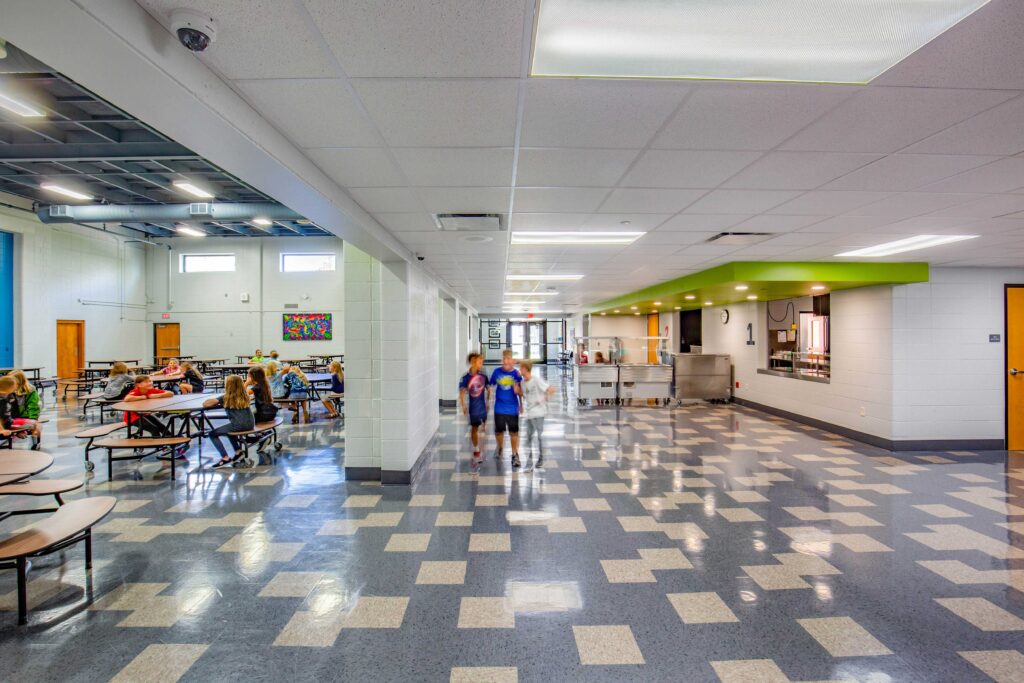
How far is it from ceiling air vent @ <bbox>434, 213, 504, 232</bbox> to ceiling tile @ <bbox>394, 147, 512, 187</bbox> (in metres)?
0.83

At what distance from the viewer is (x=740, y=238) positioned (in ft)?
16.9

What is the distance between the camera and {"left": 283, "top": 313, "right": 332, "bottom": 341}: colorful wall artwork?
17.9 metres

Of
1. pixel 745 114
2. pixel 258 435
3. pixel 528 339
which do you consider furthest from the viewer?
pixel 528 339

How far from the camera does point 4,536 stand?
3863mm

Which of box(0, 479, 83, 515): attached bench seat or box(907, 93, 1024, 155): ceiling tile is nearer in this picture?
box(907, 93, 1024, 155): ceiling tile

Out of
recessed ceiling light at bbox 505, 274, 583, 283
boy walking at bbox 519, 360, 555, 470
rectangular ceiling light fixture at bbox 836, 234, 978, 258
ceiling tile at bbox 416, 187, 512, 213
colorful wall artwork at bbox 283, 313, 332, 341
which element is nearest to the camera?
ceiling tile at bbox 416, 187, 512, 213

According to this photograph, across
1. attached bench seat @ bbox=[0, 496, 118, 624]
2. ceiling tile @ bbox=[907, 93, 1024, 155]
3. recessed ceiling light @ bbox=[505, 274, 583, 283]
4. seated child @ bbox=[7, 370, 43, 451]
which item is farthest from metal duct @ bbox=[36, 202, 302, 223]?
ceiling tile @ bbox=[907, 93, 1024, 155]

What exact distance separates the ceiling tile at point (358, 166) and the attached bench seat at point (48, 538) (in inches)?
107

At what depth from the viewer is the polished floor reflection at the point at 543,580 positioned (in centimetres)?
238

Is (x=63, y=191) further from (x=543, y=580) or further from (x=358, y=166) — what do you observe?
(x=543, y=580)

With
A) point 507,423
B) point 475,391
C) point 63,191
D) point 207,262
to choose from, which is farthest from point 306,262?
point 507,423

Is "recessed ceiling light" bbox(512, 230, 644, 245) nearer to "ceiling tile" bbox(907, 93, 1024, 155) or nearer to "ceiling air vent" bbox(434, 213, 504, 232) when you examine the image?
"ceiling air vent" bbox(434, 213, 504, 232)

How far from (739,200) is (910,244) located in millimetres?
3381

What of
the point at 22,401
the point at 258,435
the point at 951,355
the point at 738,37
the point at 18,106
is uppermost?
the point at 18,106
